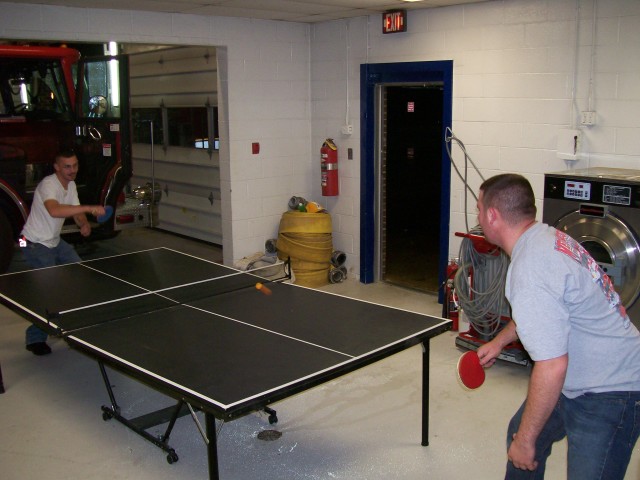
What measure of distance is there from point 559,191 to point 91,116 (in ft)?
18.0

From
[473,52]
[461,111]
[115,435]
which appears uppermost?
[473,52]

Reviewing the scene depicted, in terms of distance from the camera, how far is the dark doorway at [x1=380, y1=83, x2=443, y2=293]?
7.17m

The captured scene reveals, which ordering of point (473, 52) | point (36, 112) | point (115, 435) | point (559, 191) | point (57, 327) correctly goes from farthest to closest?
point (36, 112), point (473, 52), point (559, 191), point (115, 435), point (57, 327)

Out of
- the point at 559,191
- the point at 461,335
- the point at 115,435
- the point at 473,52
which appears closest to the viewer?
the point at 115,435

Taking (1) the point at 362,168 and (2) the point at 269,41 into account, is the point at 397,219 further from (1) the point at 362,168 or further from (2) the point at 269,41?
(2) the point at 269,41

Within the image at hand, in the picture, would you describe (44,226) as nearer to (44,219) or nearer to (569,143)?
(44,219)

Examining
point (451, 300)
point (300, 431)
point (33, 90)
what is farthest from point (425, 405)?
point (33, 90)

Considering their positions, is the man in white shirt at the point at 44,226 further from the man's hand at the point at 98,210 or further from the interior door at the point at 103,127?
the interior door at the point at 103,127

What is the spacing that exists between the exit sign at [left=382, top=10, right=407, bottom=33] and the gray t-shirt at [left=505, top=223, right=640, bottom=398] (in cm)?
454

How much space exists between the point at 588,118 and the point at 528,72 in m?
0.70

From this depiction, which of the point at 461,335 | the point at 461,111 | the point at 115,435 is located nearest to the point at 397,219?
the point at 461,111

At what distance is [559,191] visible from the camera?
5.05 metres

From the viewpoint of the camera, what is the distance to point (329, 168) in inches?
300

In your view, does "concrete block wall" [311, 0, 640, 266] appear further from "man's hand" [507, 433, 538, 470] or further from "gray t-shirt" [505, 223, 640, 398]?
"man's hand" [507, 433, 538, 470]
